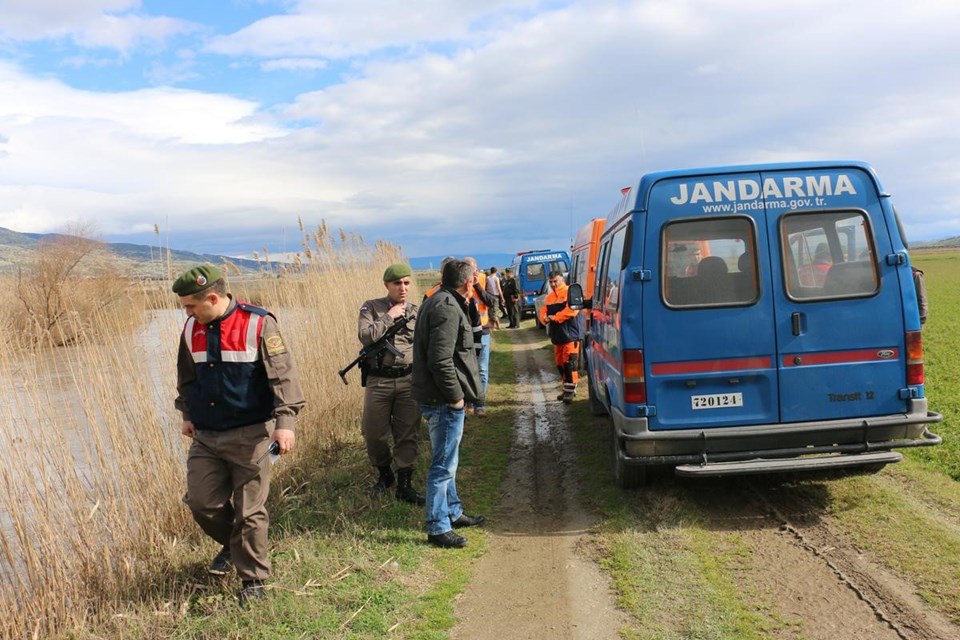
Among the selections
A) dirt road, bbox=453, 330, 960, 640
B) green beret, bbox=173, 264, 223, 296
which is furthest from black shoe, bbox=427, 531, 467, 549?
green beret, bbox=173, 264, 223, 296

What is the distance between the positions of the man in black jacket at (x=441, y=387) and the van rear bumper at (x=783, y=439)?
125 cm

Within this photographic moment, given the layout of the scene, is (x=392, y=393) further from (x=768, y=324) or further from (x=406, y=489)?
(x=768, y=324)

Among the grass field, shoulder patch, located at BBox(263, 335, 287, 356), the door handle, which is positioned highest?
shoulder patch, located at BBox(263, 335, 287, 356)

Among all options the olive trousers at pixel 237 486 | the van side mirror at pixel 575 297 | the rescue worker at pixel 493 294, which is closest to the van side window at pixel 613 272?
the van side mirror at pixel 575 297

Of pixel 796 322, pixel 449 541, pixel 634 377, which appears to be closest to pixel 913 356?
pixel 796 322

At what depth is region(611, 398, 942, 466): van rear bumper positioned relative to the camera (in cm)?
505

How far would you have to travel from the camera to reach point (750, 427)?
514cm

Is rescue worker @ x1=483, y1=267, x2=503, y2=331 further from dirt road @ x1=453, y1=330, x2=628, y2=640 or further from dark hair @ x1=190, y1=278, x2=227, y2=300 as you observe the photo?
dark hair @ x1=190, y1=278, x2=227, y2=300

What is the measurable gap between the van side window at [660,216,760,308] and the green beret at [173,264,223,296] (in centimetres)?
307

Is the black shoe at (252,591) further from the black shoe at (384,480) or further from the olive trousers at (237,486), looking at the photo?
the black shoe at (384,480)

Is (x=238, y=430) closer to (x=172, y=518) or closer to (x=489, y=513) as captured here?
(x=172, y=518)

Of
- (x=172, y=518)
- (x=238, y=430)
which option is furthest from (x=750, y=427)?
(x=172, y=518)

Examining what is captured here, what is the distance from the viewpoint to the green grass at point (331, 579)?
403 cm

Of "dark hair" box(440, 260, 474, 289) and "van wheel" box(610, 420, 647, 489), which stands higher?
"dark hair" box(440, 260, 474, 289)
